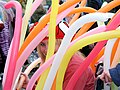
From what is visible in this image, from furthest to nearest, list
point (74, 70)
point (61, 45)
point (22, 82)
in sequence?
point (74, 70) → point (22, 82) → point (61, 45)

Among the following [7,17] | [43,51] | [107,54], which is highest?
[7,17]

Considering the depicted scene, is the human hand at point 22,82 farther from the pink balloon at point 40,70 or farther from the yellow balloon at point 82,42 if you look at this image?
the yellow balloon at point 82,42

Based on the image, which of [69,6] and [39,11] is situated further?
[39,11]

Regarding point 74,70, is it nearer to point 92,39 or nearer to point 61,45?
point 61,45

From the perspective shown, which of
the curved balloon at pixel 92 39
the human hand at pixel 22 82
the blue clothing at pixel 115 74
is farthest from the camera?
the human hand at pixel 22 82

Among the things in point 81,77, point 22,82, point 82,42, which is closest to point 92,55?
point 82,42

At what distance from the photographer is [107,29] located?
148 centimetres

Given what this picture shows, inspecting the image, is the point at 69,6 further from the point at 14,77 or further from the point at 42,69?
the point at 14,77

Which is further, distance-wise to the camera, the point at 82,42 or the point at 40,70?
the point at 40,70

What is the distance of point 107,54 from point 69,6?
1.12 feet

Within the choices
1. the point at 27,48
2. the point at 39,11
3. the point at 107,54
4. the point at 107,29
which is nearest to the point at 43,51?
the point at 27,48

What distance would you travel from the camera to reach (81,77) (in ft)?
5.83

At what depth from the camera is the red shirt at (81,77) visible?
1780 millimetres

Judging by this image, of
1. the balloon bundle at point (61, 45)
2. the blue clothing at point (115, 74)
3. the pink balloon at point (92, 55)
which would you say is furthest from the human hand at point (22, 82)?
the blue clothing at point (115, 74)
